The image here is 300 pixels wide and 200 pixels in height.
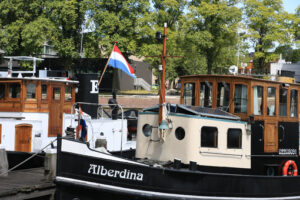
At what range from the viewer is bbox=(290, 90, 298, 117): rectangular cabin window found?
11953 mm

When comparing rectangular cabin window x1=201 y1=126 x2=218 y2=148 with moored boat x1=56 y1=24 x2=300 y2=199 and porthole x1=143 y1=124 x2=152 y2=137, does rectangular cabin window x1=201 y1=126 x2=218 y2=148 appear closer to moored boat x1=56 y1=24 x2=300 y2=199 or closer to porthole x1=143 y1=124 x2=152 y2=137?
moored boat x1=56 y1=24 x2=300 y2=199

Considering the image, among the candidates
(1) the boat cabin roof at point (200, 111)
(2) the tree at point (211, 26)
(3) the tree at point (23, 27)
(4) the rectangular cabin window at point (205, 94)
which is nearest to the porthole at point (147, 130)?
(1) the boat cabin roof at point (200, 111)

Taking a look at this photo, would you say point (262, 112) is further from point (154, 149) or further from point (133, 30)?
point (133, 30)

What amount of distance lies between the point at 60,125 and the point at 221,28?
76.3ft

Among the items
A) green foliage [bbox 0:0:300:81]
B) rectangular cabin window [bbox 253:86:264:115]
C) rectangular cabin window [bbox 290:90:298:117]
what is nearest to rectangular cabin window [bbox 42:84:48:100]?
rectangular cabin window [bbox 253:86:264:115]

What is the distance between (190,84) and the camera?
38.7ft

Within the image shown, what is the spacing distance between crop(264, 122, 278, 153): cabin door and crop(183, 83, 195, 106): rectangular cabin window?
2138 millimetres

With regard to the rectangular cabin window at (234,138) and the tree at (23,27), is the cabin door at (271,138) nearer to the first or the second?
the rectangular cabin window at (234,138)

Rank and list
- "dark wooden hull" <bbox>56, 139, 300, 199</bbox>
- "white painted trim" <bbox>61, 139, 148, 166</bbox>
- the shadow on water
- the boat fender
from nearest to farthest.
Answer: "dark wooden hull" <bbox>56, 139, 300, 199</bbox> < the shadow on water < "white painted trim" <bbox>61, 139, 148, 166</bbox> < the boat fender

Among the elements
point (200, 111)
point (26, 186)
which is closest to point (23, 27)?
point (26, 186)

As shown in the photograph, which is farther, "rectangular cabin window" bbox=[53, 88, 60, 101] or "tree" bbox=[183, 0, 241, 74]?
"tree" bbox=[183, 0, 241, 74]

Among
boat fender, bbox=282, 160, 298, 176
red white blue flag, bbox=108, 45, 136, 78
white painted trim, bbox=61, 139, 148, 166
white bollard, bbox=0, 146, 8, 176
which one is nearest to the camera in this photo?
white painted trim, bbox=61, 139, 148, 166

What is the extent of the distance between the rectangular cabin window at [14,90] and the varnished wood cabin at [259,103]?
21.5ft

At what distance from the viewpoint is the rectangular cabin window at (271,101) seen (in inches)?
448
